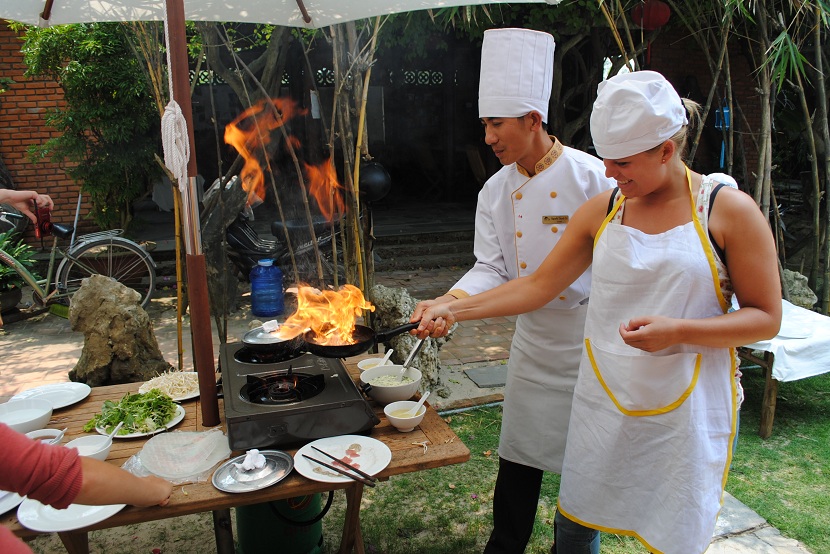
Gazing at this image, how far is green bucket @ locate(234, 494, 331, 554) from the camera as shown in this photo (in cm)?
305

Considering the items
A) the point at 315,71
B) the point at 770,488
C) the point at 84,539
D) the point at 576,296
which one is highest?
the point at 315,71

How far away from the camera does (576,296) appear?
286 cm

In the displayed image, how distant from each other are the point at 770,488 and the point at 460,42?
10.2 m

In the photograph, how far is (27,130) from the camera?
9148 mm

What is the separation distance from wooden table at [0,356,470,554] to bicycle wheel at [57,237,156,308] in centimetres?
542

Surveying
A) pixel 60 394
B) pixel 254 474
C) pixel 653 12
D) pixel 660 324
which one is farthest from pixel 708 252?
pixel 653 12

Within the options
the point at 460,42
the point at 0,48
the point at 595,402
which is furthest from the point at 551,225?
the point at 460,42

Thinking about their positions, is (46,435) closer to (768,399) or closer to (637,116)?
(637,116)

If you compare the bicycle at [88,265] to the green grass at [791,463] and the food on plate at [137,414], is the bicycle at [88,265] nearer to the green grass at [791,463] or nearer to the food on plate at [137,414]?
the food on plate at [137,414]

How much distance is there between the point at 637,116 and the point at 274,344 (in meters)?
1.79

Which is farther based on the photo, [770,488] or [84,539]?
[770,488]

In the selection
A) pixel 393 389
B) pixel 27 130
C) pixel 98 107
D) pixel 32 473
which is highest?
pixel 98 107

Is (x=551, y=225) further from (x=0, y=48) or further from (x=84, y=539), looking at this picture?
(x=0, y=48)

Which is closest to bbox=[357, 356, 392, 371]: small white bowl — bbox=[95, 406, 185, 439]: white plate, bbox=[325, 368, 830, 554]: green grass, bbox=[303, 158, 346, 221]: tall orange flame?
bbox=[95, 406, 185, 439]: white plate
